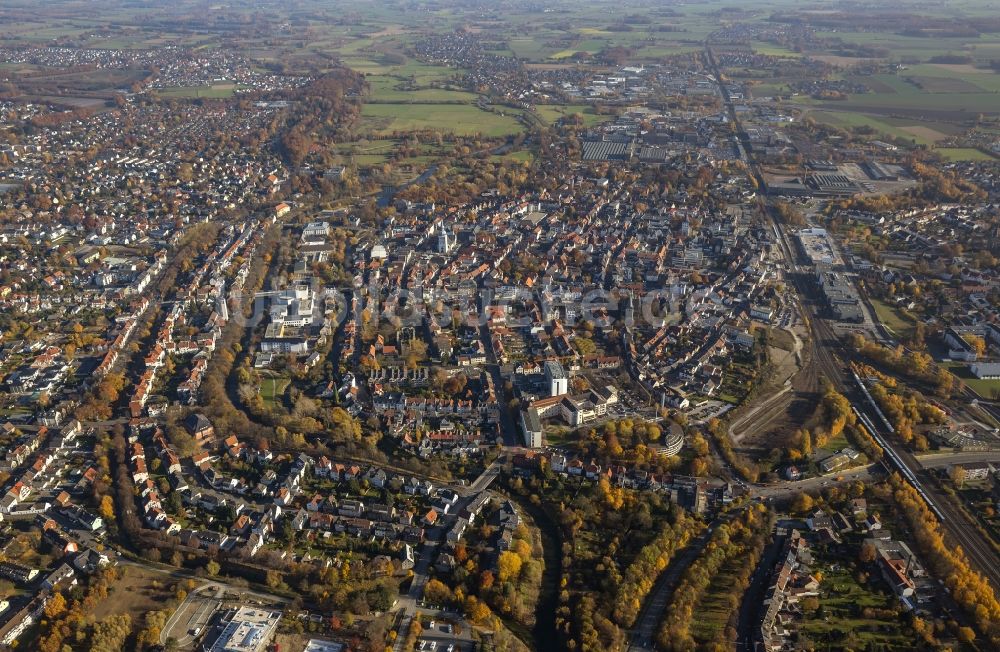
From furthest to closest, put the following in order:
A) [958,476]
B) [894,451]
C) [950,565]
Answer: [894,451] → [958,476] → [950,565]

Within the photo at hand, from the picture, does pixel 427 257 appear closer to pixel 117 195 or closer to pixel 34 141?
pixel 117 195

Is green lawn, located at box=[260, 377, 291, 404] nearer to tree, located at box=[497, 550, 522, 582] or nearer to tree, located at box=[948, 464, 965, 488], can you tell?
tree, located at box=[497, 550, 522, 582]

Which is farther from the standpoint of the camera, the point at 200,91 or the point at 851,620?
the point at 200,91

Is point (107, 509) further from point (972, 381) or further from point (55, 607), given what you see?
point (972, 381)

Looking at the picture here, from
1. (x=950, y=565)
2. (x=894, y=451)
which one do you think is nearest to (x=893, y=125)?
(x=894, y=451)

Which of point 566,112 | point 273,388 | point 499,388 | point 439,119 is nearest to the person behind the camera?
point 499,388

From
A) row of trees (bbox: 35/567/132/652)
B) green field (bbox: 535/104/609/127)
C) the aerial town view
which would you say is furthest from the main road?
green field (bbox: 535/104/609/127)
